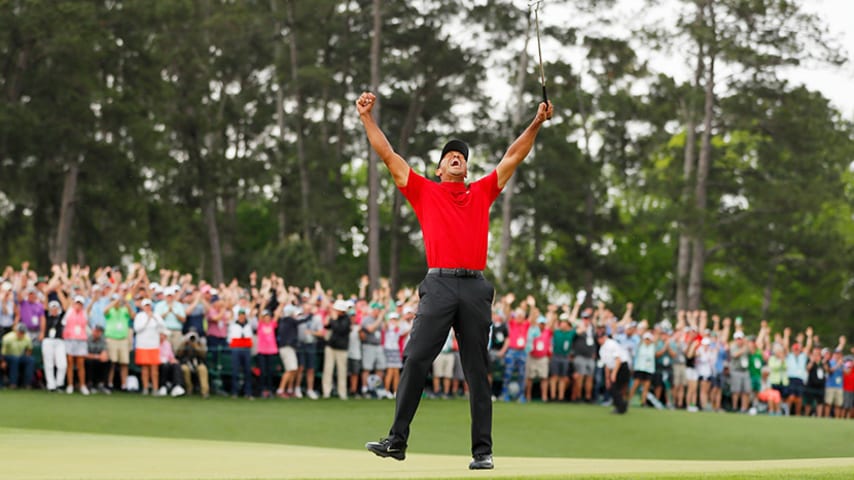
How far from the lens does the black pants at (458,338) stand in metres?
9.42

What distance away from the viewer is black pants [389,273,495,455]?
9.42 m

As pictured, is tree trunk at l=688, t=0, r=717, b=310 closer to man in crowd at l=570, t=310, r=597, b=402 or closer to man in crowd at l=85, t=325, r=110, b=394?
man in crowd at l=570, t=310, r=597, b=402

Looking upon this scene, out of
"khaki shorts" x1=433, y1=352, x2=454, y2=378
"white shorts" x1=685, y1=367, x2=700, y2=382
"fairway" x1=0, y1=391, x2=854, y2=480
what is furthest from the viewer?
"white shorts" x1=685, y1=367, x2=700, y2=382

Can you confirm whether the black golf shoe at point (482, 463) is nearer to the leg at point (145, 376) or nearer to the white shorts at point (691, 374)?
the leg at point (145, 376)

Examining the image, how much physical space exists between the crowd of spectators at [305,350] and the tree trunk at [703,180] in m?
14.7

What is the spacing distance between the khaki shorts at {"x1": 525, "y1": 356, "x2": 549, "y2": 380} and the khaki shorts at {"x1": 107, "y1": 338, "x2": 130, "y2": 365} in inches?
353

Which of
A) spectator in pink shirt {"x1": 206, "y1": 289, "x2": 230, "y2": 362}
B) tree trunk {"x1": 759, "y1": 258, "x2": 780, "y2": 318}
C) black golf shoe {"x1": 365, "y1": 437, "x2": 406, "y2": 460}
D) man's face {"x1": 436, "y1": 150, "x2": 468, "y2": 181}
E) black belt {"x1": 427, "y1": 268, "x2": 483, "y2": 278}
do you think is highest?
tree trunk {"x1": 759, "y1": 258, "x2": 780, "y2": 318}

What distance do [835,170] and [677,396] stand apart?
23.2 m

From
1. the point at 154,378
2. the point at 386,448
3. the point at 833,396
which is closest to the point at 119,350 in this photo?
the point at 154,378

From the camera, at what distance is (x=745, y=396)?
32.7m

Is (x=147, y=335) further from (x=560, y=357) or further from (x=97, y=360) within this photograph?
(x=560, y=357)

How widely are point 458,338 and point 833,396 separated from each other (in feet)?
89.4

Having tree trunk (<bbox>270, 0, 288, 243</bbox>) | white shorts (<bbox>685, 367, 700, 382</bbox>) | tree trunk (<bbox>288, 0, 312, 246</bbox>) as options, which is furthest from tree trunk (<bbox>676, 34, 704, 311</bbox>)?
white shorts (<bbox>685, 367, 700, 382</bbox>)

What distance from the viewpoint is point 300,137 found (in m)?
58.7
